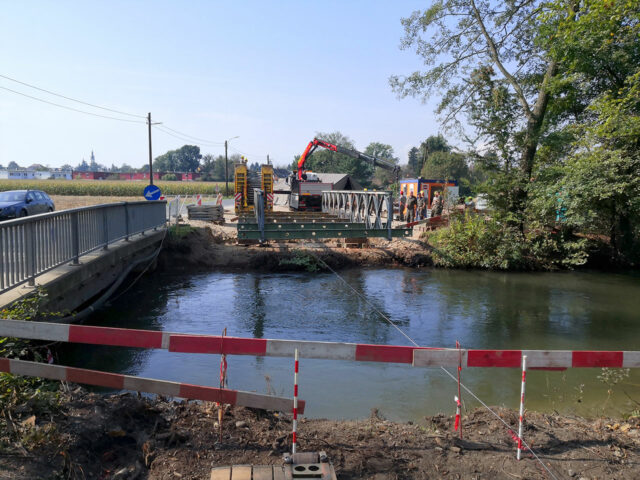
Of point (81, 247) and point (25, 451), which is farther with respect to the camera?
point (81, 247)

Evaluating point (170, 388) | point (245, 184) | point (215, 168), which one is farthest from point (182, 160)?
point (170, 388)

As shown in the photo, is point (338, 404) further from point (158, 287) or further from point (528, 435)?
point (158, 287)

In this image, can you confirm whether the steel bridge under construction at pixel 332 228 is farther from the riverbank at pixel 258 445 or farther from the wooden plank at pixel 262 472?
the wooden plank at pixel 262 472

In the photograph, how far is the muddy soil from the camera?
17.2 m

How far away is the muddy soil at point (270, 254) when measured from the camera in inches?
679

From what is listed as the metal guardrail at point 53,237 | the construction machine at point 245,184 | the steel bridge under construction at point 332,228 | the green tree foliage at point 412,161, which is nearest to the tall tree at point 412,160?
the green tree foliage at point 412,161

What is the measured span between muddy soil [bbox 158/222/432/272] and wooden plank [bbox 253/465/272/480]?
13.8 m

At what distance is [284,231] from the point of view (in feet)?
56.1

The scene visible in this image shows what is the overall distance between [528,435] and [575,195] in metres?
14.9

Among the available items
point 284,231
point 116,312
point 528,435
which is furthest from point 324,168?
point 528,435

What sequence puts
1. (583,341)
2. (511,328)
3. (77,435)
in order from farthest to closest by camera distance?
(511,328), (583,341), (77,435)

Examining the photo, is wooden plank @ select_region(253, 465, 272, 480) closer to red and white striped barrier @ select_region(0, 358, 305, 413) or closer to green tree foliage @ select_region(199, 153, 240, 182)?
red and white striped barrier @ select_region(0, 358, 305, 413)

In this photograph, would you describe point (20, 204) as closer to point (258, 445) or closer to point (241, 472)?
point (258, 445)

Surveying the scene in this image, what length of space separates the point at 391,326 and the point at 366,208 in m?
8.92
